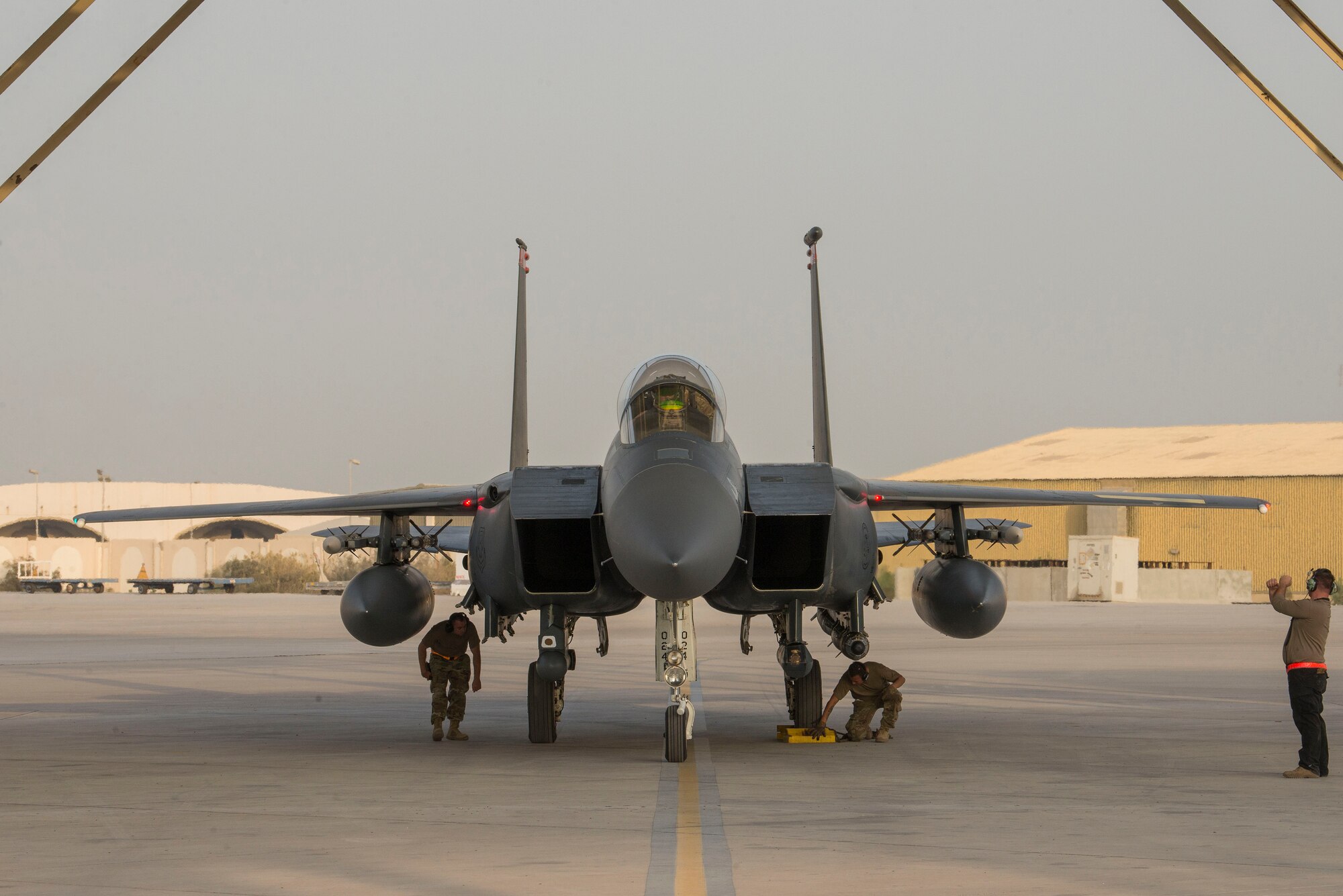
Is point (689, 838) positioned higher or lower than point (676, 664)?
lower

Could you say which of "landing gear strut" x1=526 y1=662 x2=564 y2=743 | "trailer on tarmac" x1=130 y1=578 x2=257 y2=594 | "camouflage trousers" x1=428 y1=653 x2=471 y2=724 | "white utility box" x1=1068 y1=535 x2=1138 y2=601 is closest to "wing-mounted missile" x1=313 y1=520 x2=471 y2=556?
"camouflage trousers" x1=428 y1=653 x2=471 y2=724

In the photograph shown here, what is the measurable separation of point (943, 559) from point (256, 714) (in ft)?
25.5

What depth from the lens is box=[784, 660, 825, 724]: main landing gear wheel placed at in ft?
46.7

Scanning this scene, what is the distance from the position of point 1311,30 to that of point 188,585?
232 feet

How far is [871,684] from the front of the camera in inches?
546

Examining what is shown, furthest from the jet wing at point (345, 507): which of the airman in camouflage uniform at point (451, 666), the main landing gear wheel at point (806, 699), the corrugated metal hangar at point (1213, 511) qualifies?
the corrugated metal hangar at point (1213, 511)

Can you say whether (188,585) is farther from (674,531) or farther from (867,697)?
(674,531)

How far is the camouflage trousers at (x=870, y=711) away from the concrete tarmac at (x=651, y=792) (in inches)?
16.5

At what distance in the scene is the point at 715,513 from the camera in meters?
11.0

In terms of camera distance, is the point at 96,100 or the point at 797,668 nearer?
the point at 96,100

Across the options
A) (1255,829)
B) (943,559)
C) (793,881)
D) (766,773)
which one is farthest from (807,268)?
(793,881)

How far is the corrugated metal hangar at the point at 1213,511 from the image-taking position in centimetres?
6197

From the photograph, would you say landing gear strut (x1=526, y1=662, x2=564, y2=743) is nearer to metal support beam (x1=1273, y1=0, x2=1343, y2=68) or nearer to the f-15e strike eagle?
the f-15e strike eagle

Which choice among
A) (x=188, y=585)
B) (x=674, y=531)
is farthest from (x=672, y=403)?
(x=188, y=585)
